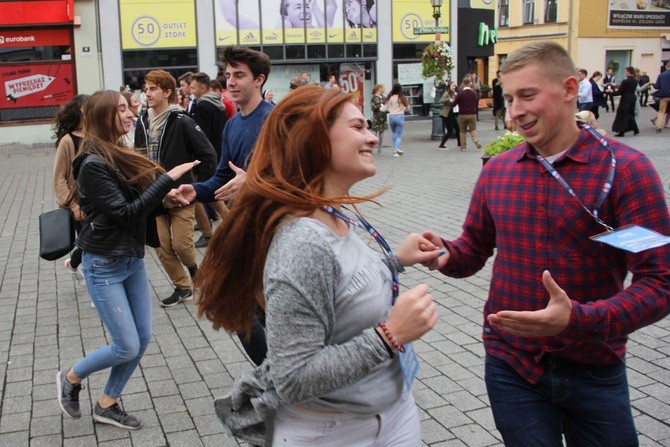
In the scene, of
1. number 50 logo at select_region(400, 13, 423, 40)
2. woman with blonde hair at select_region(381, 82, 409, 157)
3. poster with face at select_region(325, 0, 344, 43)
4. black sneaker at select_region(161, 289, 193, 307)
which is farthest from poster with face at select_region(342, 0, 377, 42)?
black sneaker at select_region(161, 289, 193, 307)

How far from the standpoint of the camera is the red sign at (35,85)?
75.7ft

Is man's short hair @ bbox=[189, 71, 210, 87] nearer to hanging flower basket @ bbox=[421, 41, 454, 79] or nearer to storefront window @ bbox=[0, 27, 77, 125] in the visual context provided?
hanging flower basket @ bbox=[421, 41, 454, 79]

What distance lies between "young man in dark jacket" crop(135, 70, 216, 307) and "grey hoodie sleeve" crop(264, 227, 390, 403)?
4.70 metres

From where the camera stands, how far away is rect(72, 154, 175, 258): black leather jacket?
150 inches

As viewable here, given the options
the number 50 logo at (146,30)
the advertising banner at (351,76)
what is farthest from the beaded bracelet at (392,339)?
the advertising banner at (351,76)

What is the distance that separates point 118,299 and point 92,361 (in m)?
0.41

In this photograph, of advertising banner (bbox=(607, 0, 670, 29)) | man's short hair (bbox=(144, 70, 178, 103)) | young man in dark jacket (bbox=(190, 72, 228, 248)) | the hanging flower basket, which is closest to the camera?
man's short hair (bbox=(144, 70, 178, 103))

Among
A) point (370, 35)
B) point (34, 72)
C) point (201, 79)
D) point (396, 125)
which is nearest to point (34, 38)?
point (34, 72)

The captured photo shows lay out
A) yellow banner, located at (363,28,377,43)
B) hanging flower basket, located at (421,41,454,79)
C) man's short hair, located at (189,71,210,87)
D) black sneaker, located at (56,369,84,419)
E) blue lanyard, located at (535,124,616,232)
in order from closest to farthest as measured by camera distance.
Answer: blue lanyard, located at (535,124,616,232) < black sneaker, located at (56,369,84,419) < man's short hair, located at (189,71,210,87) < hanging flower basket, located at (421,41,454,79) < yellow banner, located at (363,28,377,43)

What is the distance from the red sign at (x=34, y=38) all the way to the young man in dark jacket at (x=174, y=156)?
62.6 feet

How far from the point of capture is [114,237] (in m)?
3.90

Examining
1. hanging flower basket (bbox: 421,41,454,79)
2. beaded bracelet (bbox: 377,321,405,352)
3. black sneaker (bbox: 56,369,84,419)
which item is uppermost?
hanging flower basket (bbox: 421,41,454,79)

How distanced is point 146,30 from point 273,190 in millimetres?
25296

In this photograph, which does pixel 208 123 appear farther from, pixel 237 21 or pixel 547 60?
pixel 237 21
